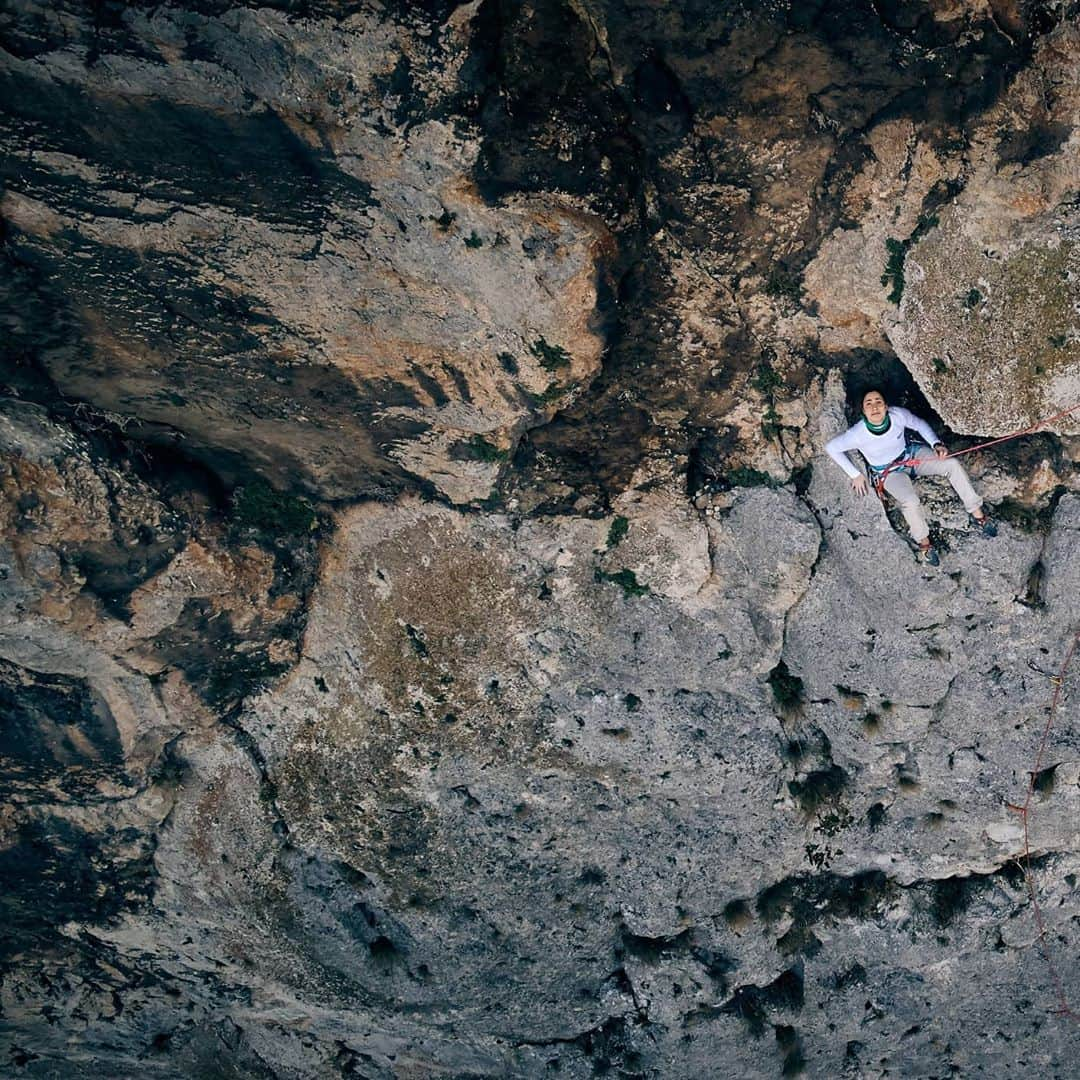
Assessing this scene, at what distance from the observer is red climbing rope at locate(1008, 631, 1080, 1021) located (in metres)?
7.70

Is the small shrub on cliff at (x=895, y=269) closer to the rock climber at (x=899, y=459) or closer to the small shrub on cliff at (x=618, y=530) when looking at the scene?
the rock climber at (x=899, y=459)

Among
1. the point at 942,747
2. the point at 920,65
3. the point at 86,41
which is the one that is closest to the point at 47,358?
the point at 86,41

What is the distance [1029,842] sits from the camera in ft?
28.4

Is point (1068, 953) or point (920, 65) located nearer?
point (920, 65)

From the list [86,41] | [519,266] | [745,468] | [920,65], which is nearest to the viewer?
[86,41]

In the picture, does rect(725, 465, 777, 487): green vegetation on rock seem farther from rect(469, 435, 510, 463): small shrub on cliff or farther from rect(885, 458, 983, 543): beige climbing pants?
rect(469, 435, 510, 463): small shrub on cliff

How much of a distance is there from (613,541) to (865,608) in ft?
6.87

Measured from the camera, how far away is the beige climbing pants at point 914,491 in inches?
270

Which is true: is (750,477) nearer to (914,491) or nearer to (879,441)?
(879,441)

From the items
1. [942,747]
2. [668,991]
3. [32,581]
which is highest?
[32,581]

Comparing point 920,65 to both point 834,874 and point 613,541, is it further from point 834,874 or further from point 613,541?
point 834,874

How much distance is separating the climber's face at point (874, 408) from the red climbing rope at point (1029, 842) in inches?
104

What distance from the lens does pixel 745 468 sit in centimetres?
723

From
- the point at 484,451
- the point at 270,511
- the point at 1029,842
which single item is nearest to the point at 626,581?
the point at 484,451
